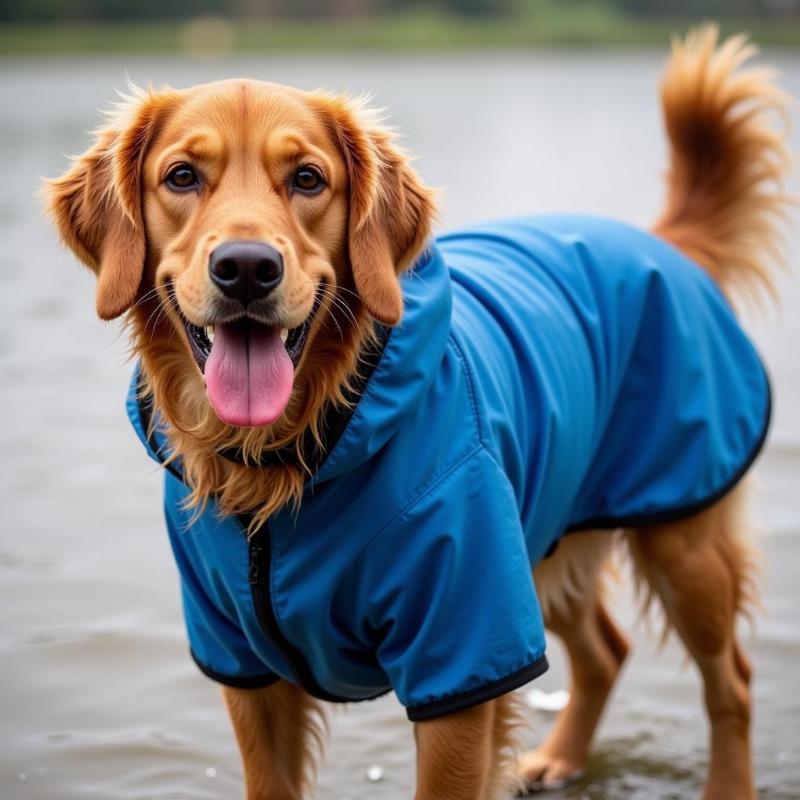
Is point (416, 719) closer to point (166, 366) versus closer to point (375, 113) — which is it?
point (166, 366)

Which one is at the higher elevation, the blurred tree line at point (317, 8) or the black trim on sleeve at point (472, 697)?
the blurred tree line at point (317, 8)

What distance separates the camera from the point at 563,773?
15.0 feet

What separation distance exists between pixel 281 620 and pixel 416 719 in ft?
1.32

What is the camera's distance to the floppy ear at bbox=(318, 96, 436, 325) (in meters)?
3.38

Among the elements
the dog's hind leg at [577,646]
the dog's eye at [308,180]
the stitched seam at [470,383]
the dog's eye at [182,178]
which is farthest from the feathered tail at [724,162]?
the dog's eye at [182,178]

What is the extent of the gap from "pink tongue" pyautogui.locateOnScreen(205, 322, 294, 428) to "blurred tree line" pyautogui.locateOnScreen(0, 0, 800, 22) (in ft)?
225

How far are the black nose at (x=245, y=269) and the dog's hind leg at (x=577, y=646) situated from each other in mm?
1717

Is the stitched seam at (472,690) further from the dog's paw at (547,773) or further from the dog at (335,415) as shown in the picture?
the dog's paw at (547,773)

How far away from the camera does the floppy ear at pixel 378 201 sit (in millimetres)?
3375

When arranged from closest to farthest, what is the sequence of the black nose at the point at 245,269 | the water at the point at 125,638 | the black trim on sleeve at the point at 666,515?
1. the black nose at the point at 245,269
2. the black trim on sleeve at the point at 666,515
3. the water at the point at 125,638

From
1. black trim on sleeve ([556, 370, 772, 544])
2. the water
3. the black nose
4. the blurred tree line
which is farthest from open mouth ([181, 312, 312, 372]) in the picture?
the blurred tree line

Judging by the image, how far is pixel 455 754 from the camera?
135 inches

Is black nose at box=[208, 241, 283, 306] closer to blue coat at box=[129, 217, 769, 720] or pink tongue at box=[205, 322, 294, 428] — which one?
pink tongue at box=[205, 322, 294, 428]

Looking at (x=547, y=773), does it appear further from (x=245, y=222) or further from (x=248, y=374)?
(x=245, y=222)
